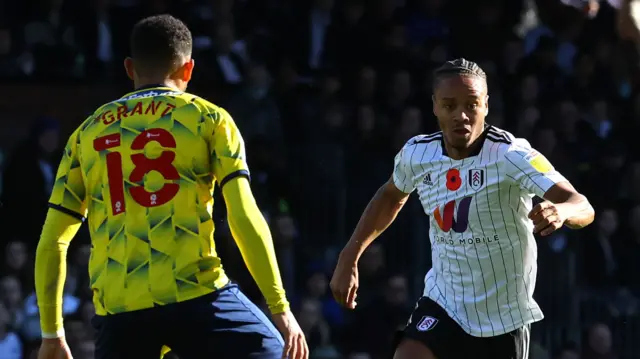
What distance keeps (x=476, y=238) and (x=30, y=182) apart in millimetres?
6881

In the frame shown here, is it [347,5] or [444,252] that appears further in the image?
[347,5]

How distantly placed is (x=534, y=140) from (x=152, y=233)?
29.6 feet

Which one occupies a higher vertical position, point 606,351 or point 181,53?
point 181,53

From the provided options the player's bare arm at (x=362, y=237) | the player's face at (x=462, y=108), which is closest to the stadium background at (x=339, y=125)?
the player's bare arm at (x=362, y=237)

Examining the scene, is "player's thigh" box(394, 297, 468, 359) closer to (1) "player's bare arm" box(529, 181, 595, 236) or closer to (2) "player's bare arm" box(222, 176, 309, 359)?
(1) "player's bare arm" box(529, 181, 595, 236)

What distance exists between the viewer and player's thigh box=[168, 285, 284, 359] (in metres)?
4.83

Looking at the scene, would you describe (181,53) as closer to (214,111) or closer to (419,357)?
(214,111)

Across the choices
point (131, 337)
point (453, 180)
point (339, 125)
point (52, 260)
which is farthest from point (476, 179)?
point (339, 125)

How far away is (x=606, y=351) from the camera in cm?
1239

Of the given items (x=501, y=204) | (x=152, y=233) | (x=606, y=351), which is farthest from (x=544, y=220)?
(x=606, y=351)

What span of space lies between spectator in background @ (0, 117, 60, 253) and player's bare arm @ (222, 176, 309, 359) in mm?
7369

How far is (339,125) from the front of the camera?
510 inches

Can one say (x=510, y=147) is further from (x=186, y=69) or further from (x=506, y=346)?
(x=186, y=69)

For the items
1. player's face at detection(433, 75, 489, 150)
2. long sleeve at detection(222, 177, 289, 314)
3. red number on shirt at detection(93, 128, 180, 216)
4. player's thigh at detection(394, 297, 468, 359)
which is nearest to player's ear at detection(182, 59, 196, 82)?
red number on shirt at detection(93, 128, 180, 216)
